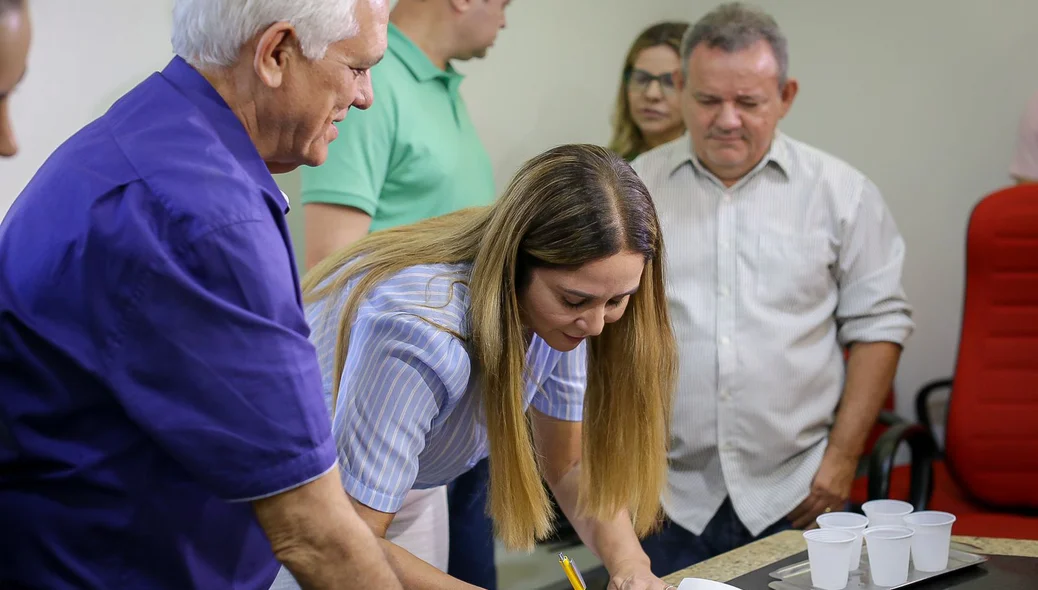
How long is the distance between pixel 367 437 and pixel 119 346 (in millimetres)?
457

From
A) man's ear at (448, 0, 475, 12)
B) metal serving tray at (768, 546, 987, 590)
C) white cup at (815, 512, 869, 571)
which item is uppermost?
man's ear at (448, 0, 475, 12)

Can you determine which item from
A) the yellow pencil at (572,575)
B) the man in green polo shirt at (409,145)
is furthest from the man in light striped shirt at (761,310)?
the yellow pencil at (572,575)

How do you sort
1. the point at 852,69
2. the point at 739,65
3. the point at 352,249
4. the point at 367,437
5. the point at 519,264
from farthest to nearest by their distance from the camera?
the point at 852,69
the point at 739,65
the point at 352,249
the point at 519,264
the point at 367,437

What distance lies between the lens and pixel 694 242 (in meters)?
2.31

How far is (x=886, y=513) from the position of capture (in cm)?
151

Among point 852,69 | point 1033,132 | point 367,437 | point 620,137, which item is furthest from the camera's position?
point 852,69

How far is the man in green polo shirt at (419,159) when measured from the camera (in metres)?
2.13

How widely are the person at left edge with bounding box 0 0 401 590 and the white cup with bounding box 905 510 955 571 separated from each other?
30.9 inches

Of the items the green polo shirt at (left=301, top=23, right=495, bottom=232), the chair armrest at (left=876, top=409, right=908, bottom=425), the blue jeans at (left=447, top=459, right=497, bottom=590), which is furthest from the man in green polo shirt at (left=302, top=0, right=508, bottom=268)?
the chair armrest at (left=876, top=409, right=908, bottom=425)

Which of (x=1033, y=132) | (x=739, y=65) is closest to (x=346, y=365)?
(x=739, y=65)

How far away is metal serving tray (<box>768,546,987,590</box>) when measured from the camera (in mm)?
→ 1411

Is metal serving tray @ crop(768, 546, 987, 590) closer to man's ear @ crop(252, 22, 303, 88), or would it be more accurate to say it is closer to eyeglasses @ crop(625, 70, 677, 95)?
man's ear @ crop(252, 22, 303, 88)

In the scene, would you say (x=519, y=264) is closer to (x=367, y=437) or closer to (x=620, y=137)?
(x=367, y=437)

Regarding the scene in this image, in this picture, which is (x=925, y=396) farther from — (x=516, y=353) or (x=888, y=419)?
(x=516, y=353)
